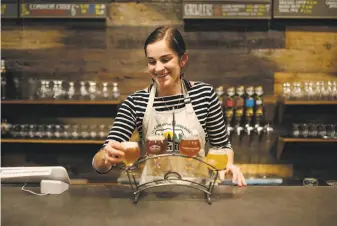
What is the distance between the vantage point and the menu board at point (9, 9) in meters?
3.75

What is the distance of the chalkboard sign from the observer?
11.9 ft

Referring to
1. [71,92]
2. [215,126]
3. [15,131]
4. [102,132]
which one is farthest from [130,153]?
[15,131]

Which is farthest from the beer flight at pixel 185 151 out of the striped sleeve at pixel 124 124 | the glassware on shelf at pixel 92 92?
the glassware on shelf at pixel 92 92

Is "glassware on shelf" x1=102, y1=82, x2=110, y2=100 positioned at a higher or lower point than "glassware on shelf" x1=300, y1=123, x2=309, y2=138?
higher

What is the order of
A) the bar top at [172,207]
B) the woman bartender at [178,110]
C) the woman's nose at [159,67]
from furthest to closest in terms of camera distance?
1. the woman bartender at [178,110]
2. the woman's nose at [159,67]
3. the bar top at [172,207]

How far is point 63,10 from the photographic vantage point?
12.2ft

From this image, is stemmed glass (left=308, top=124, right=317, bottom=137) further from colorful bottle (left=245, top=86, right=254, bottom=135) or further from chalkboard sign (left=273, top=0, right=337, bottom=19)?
chalkboard sign (left=273, top=0, right=337, bottom=19)

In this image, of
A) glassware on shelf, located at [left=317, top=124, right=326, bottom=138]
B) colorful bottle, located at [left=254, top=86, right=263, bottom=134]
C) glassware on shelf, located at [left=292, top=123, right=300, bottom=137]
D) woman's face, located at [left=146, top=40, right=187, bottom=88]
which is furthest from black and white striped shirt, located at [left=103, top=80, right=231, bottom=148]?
glassware on shelf, located at [left=317, top=124, right=326, bottom=138]

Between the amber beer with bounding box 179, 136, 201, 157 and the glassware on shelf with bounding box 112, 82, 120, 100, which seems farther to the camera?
the glassware on shelf with bounding box 112, 82, 120, 100

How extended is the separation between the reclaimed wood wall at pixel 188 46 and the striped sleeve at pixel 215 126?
5.33 feet

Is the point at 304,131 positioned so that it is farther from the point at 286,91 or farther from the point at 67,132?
the point at 67,132

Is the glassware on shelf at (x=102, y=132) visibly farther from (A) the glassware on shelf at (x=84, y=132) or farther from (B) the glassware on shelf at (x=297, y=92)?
(B) the glassware on shelf at (x=297, y=92)

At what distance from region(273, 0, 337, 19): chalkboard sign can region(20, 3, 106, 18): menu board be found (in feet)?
5.16

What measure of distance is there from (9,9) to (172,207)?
3.00m
